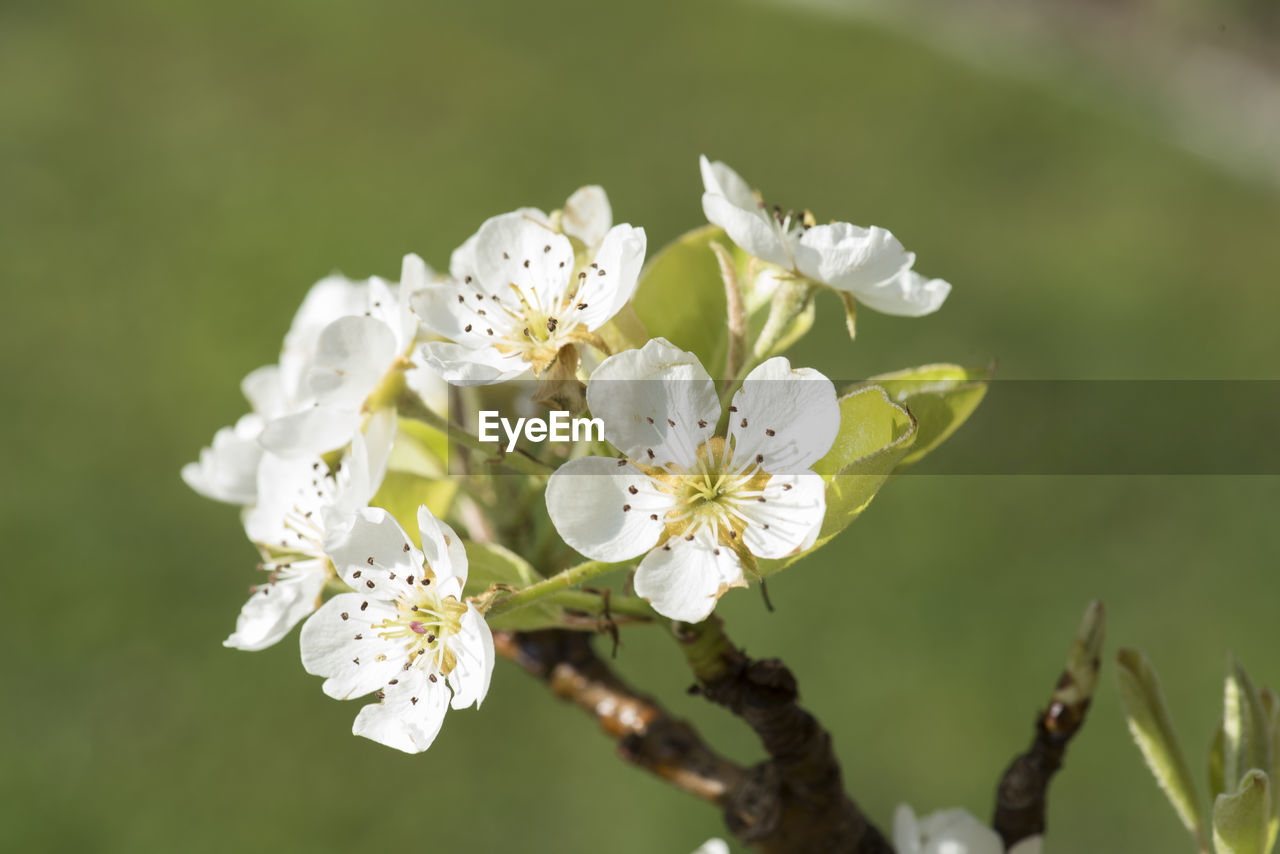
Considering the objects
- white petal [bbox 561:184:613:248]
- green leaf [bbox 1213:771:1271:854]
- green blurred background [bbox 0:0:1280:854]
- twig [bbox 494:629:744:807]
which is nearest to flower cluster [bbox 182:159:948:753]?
white petal [bbox 561:184:613:248]

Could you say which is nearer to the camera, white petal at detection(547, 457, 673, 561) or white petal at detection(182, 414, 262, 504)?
white petal at detection(547, 457, 673, 561)

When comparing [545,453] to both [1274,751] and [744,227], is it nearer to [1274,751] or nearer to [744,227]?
[744,227]

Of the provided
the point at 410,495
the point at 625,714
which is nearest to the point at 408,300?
the point at 410,495

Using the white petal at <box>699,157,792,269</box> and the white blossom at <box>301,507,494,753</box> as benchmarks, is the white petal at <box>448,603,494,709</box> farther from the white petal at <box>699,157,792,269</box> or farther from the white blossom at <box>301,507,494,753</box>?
the white petal at <box>699,157,792,269</box>

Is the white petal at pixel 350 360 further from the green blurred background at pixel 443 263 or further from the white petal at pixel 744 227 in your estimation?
the green blurred background at pixel 443 263

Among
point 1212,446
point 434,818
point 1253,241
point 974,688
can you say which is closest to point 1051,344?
point 1212,446

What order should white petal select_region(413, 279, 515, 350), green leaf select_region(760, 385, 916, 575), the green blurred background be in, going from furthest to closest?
the green blurred background → white petal select_region(413, 279, 515, 350) → green leaf select_region(760, 385, 916, 575)
